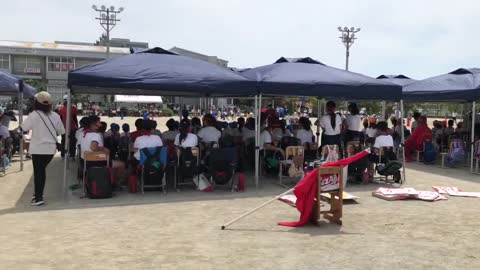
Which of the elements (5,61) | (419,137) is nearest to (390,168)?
(419,137)

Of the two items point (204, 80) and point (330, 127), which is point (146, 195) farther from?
point (330, 127)

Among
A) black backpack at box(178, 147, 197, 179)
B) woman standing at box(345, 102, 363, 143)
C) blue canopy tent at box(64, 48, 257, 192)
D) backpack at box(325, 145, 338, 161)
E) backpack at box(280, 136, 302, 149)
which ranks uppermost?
blue canopy tent at box(64, 48, 257, 192)

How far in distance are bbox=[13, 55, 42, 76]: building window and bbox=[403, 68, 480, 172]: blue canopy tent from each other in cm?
6426

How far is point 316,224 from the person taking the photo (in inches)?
232

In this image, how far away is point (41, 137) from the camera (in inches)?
269

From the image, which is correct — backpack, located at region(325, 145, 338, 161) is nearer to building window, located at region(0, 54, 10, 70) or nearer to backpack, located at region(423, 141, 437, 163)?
backpack, located at region(423, 141, 437, 163)

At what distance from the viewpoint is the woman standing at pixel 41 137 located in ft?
Result: 22.4

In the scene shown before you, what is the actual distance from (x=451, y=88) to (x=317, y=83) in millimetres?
4234

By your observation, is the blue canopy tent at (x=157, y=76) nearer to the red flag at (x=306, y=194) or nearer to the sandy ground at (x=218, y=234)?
the sandy ground at (x=218, y=234)

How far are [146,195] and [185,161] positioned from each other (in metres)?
0.85

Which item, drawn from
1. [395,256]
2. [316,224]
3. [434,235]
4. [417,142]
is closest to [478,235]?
[434,235]

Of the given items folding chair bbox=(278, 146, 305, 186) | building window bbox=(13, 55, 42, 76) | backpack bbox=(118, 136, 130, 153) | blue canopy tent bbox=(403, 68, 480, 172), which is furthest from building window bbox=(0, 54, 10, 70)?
folding chair bbox=(278, 146, 305, 186)

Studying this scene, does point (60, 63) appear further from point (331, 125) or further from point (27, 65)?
point (331, 125)

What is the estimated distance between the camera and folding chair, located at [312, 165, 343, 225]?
5854 mm
